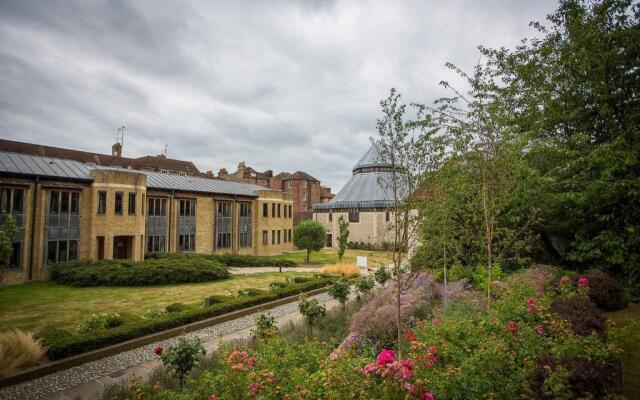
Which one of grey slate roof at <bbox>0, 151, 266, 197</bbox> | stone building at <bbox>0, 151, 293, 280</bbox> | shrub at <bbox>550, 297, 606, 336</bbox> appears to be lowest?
shrub at <bbox>550, 297, 606, 336</bbox>

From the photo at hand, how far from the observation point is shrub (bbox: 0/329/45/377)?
7.61m

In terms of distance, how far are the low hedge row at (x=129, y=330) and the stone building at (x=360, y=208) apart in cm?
3324

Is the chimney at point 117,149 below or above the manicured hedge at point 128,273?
above

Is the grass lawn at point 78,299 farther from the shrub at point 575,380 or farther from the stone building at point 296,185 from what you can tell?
the stone building at point 296,185

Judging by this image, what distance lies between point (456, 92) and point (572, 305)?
6338 mm

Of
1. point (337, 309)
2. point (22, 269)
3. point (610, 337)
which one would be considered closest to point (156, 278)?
point (22, 269)

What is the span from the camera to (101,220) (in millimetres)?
22953

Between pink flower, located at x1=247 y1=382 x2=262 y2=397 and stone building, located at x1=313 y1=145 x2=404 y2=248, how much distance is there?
1628 inches

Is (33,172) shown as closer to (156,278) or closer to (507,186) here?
(156,278)

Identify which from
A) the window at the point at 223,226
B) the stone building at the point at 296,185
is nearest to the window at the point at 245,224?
the window at the point at 223,226

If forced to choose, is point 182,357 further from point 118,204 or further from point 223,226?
point 223,226

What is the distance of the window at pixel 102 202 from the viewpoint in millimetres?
22984

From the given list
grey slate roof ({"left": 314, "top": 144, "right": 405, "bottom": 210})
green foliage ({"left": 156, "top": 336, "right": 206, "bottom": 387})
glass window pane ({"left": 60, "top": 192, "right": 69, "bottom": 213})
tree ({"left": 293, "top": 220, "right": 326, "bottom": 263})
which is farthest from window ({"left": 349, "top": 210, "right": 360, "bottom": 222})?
green foliage ({"left": 156, "top": 336, "right": 206, "bottom": 387})

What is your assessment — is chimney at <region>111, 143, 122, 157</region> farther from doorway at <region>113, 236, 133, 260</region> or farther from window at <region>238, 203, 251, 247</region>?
doorway at <region>113, 236, 133, 260</region>
